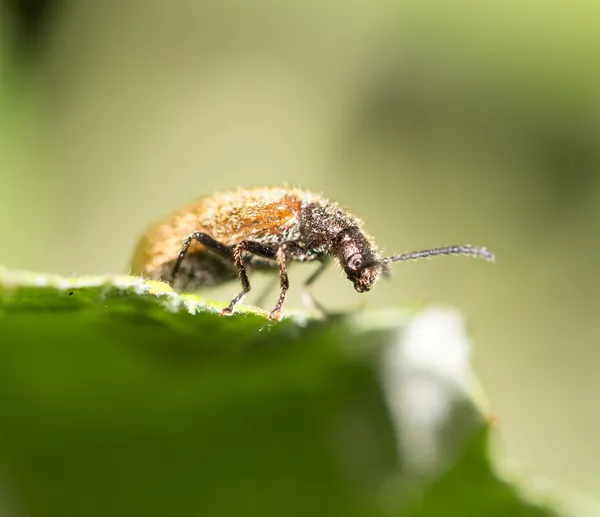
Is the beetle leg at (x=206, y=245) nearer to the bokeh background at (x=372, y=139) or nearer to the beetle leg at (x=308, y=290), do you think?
the beetle leg at (x=308, y=290)

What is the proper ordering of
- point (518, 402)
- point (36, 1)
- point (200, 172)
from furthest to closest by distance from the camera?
1. point (200, 172)
2. point (36, 1)
3. point (518, 402)

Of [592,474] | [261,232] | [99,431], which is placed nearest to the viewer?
[99,431]

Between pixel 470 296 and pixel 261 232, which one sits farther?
pixel 470 296

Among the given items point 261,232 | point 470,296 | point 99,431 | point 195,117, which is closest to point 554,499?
point 99,431

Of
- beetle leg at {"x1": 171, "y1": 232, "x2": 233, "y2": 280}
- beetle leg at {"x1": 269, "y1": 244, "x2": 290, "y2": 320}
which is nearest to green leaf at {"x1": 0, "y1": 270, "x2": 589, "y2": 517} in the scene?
beetle leg at {"x1": 269, "y1": 244, "x2": 290, "y2": 320}

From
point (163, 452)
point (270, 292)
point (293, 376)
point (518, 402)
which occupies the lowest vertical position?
point (163, 452)

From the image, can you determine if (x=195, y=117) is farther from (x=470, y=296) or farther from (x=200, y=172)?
(x=470, y=296)

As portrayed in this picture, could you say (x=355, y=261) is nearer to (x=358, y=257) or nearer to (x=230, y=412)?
(x=358, y=257)

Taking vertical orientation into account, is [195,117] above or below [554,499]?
above
